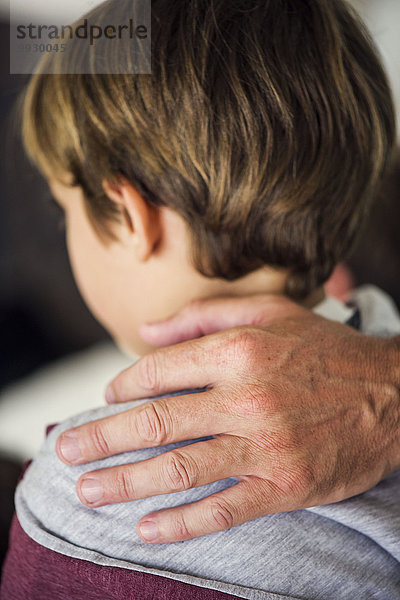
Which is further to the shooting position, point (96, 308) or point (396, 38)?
point (396, 38)

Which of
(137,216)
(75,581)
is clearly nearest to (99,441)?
(75,581)

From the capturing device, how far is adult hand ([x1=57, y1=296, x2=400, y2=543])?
1.91 feet

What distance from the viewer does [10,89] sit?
2.25 m

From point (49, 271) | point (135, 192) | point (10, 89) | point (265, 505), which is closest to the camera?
point (265, 505)

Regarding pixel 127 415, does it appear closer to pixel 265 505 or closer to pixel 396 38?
pixel 265 505

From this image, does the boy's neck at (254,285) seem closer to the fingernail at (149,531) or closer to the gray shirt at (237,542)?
the gray shirt at (237,542)

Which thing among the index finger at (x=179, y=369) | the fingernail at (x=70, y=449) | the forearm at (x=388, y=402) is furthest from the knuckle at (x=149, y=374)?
the forearm at (x=388, y=402)

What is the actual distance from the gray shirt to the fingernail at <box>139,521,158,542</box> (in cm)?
2

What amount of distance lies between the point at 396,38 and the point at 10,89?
3.14 m

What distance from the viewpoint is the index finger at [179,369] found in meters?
0.65

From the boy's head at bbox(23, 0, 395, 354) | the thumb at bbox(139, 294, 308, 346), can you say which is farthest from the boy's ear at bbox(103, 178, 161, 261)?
the thumb at bbox(139, 294, 308, 346)

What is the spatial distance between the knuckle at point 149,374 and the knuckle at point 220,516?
0.16 m

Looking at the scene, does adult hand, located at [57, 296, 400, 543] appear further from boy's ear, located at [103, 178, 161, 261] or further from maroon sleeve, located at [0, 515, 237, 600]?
boy's ear, located at [103, 178, 161, 261]

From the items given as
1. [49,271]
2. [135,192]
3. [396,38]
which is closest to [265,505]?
[135,192]
